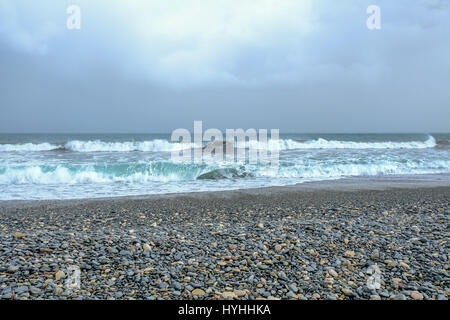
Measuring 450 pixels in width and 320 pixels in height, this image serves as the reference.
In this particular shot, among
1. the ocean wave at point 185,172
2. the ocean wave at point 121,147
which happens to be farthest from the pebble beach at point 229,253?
the ocean wave at point 121,147

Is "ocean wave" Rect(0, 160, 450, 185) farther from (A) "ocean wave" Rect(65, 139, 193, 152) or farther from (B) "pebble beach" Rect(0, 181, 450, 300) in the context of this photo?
(A) "ocean wave" Rect(65, 139, 193, 152)

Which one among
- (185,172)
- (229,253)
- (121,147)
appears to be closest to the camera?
(229,253)

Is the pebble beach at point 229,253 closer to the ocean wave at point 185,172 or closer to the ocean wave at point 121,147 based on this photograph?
the ocean wave at point 185,172

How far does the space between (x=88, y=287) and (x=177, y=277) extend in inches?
35.9

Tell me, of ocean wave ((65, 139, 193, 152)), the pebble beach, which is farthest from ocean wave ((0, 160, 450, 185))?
ocean wave ((65, 139, 193, 152))

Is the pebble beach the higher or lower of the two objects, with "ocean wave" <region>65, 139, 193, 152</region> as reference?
lower

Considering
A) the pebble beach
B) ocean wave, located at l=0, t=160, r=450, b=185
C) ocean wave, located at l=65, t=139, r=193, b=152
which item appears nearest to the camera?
the pebble beach

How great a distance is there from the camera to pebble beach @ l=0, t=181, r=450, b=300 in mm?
3002

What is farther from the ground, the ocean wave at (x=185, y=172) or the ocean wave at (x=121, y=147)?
the ocean wave at (x=121, y=147)

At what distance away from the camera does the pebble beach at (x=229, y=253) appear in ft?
9.85

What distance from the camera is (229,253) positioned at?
3859mm

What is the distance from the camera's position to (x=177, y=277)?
10.7ft

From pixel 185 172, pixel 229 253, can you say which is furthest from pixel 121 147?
pixel 229 253

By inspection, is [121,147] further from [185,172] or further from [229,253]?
[229,253]
